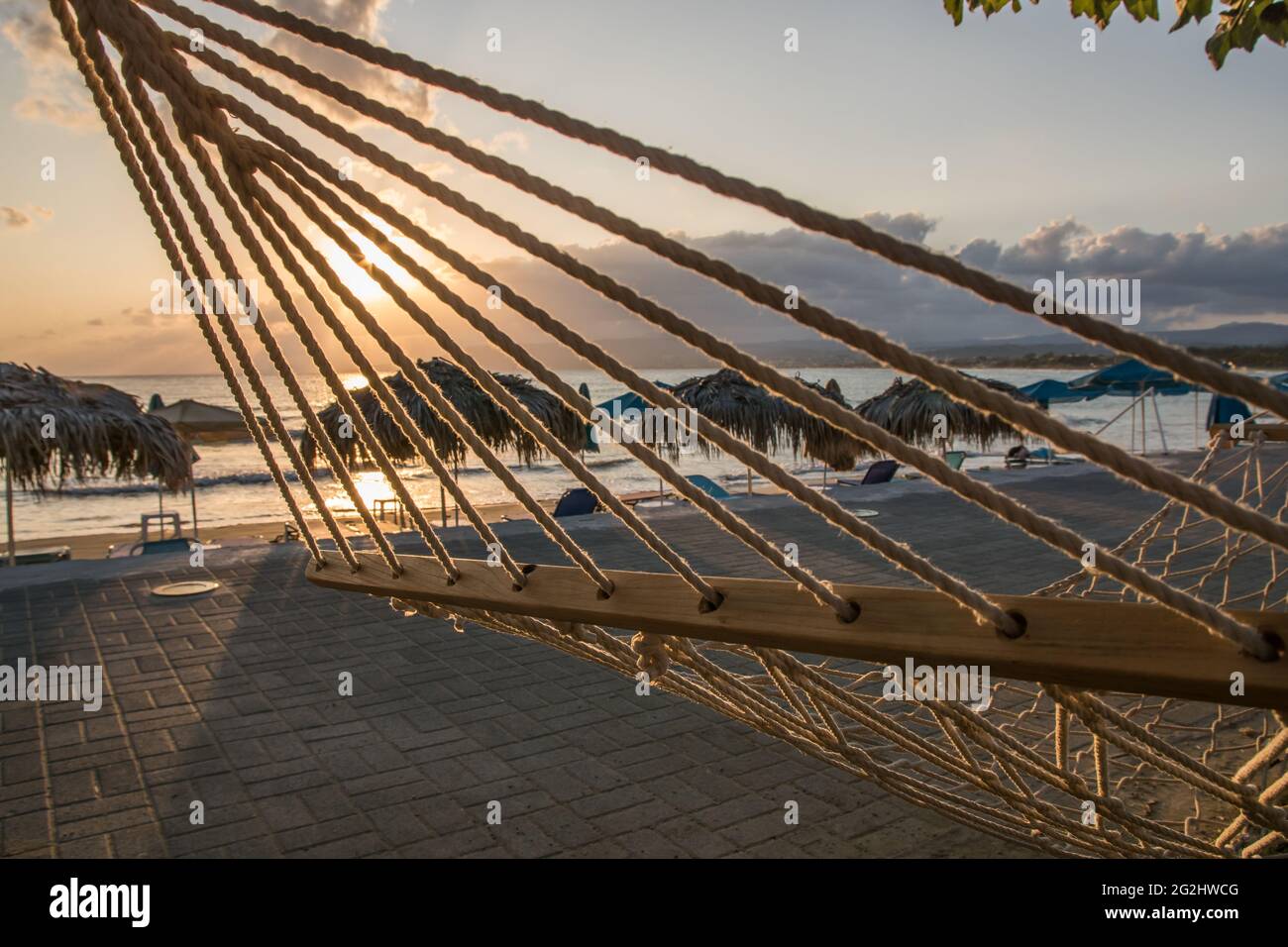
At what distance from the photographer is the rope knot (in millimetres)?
1362

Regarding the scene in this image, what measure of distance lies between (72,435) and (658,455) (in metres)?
8.29

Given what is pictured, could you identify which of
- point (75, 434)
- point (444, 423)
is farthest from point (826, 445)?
point (75, 434)

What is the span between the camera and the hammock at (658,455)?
0.87 metres

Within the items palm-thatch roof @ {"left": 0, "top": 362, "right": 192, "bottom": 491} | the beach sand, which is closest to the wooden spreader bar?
palm-thatch roof @ {"left": 0, "top": 362, "right": 192, "bottom": 491}

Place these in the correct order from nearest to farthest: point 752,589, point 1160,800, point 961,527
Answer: point 752,589, point 1160,800, point 961,527

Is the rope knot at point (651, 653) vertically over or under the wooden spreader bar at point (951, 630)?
under

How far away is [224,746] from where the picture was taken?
3443 millimetres

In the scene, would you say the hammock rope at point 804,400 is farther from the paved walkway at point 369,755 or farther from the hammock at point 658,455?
the paved walkway at point 369,755

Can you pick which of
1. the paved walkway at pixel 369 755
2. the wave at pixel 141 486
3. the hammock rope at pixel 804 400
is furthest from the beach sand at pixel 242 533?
the hammock rope at pixel 804 400

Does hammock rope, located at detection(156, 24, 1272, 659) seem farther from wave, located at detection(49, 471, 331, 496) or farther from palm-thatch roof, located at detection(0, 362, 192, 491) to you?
wave, located at detection(49, 471, 331, 496)

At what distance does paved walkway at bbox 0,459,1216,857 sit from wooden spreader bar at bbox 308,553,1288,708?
1.69 meters
